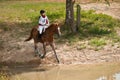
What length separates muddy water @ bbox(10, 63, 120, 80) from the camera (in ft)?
56.2

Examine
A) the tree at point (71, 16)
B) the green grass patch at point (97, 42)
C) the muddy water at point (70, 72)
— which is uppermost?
the tree at point (71, 16)

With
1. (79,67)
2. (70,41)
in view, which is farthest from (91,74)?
(70,41)

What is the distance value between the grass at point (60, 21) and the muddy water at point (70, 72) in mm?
2272

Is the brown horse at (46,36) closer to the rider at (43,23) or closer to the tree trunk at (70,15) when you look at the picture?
the rider at (43,23)

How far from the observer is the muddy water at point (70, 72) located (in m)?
17.1

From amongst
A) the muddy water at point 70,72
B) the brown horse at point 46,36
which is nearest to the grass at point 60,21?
the brown horse at point 46,36

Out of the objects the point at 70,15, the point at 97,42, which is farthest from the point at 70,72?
the point at 70,15

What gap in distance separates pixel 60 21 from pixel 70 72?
22.7ft

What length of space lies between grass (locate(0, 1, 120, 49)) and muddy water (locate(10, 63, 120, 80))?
2.27m

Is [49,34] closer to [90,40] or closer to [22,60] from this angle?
[22,60]

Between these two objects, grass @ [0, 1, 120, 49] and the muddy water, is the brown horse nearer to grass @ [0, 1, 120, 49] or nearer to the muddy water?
the muddy water

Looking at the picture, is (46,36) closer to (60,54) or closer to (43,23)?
(43,23)

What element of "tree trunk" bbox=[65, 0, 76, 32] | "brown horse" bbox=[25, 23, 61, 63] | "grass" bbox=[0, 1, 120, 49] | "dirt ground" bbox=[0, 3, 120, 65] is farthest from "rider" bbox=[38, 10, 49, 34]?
"tree trunk" bbox=[65, 0, 76, 32]

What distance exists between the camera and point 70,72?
58.8ft
